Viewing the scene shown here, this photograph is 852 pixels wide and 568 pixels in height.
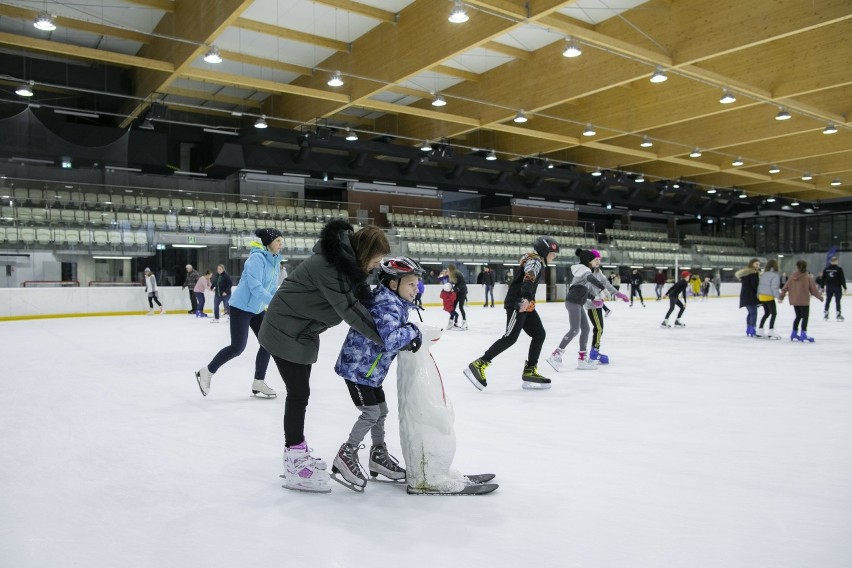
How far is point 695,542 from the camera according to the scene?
2148 millimetres

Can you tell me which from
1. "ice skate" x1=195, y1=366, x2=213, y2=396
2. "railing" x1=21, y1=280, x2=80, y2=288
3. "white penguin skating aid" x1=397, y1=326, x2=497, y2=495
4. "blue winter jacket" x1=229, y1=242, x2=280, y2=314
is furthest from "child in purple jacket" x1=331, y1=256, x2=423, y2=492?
"railing" x1=21, y1=280, x2=80, y2=288

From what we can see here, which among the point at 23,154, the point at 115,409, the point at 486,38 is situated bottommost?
the point at 115,409

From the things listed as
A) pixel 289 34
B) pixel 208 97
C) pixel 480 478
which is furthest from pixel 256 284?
pixel 208 97

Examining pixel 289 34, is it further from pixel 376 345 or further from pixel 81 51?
pixel 376 345

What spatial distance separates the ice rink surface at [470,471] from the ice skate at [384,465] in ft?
0.31

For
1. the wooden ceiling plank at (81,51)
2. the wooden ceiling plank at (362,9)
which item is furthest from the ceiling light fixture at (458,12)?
the wooden ceiling plank at (81,51)

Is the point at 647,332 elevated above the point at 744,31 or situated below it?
below

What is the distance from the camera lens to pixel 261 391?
195 inches

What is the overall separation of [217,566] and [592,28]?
1335 centimetres

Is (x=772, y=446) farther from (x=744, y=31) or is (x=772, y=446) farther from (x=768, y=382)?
(x=744, y=31)

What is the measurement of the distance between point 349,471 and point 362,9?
11840mm

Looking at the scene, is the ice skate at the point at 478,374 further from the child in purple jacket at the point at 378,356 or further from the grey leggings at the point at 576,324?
the child in purple jacket at the point at 378,356

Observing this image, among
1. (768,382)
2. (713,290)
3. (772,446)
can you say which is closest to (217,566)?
(772,446)

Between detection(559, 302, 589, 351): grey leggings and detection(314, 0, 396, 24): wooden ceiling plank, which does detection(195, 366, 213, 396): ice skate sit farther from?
detection(314, 0, 396, 24): wooden ceiling plank
